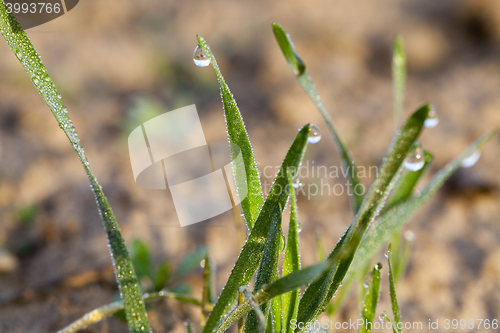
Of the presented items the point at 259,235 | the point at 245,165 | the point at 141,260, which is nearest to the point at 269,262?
the point at 259,235

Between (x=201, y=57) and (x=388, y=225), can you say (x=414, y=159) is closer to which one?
(x=388, y=225)

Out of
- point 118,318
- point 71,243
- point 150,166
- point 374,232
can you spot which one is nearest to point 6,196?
point 71,243

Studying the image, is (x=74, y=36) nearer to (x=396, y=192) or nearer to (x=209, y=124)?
(x=209, y=124)

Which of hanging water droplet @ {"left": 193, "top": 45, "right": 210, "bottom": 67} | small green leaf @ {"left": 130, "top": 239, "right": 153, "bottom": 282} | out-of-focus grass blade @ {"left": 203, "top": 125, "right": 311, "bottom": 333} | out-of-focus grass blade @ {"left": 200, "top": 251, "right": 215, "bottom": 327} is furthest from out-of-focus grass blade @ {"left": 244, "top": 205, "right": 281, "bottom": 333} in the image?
small green leaf @ {"left": 130, "top": 239, "right": 153, "bottom": 282}

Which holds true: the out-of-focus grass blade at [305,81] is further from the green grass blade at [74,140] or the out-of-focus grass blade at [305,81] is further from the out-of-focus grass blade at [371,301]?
the green grass blade at [74,140]

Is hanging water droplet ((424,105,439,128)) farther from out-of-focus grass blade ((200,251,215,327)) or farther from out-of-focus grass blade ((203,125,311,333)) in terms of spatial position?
out-of-focus grass blade ((200,251,215,327))

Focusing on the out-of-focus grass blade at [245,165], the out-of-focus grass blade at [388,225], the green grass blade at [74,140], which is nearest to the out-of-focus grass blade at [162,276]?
the green grass blade at [74,140]
